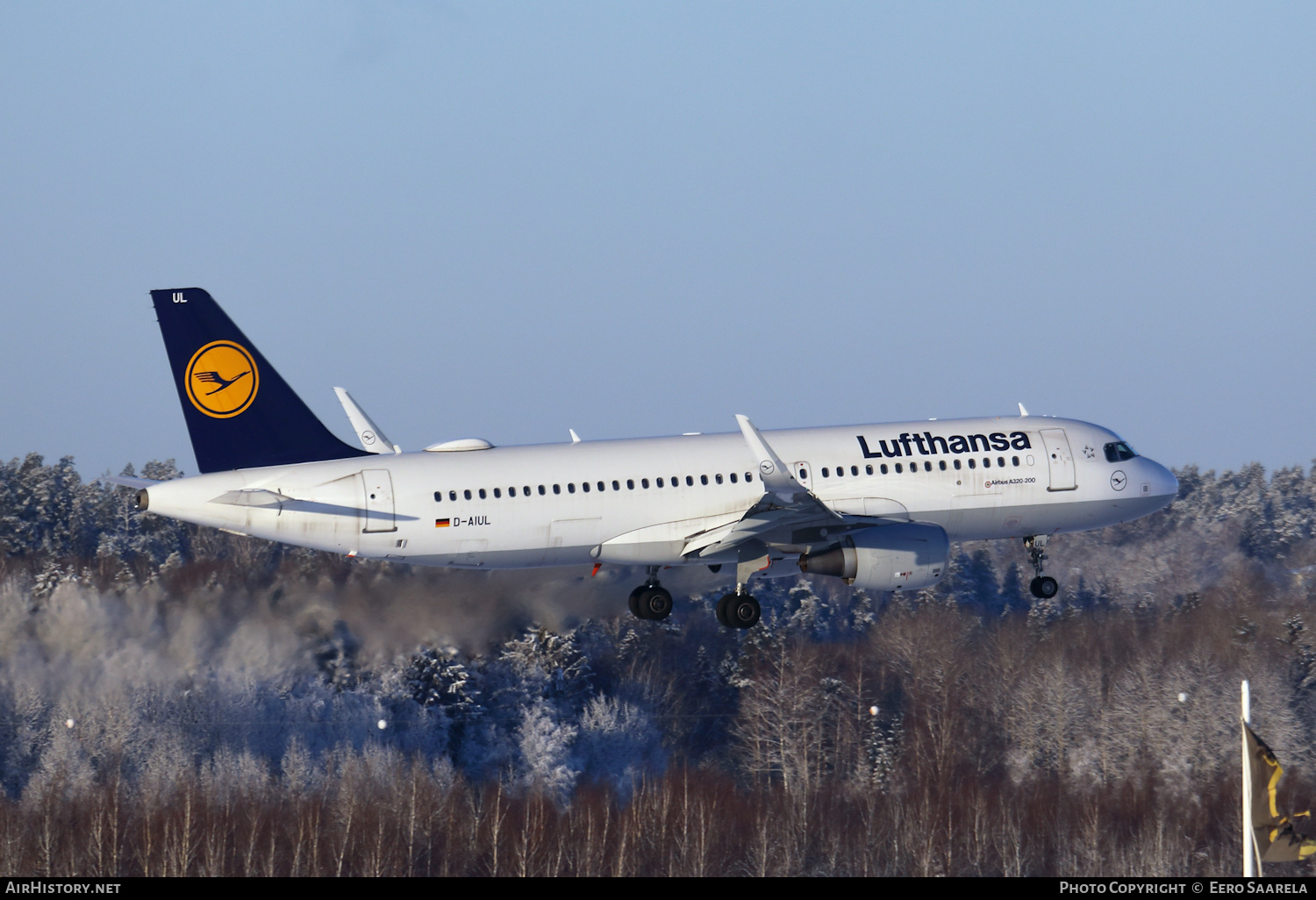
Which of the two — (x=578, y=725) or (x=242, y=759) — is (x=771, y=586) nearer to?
(x=578, y=725)

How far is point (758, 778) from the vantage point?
3797 inches

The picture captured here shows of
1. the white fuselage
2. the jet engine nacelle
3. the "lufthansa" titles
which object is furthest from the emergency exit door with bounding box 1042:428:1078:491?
the jet engine nacelle

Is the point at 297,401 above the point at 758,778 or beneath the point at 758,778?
above

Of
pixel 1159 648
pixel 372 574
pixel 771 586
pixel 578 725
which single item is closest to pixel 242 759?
pixel 372 574

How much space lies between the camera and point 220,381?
47.3 m

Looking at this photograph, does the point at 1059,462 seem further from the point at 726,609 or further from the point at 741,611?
the point at 726,609

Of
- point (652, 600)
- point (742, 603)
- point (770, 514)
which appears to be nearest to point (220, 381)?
point (652, 600)

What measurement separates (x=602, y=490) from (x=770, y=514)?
4.52 m

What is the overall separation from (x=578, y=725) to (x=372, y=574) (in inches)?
1602

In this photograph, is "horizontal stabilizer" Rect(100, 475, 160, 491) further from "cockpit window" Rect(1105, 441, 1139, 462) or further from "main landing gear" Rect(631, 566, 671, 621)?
"cockpit window" Rect(1105, 441, 1139, 462)

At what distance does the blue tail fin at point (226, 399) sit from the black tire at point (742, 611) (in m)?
11.5

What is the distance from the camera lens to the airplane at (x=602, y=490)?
46156mm

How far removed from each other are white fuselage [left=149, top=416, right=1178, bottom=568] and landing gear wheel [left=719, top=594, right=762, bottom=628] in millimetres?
1744

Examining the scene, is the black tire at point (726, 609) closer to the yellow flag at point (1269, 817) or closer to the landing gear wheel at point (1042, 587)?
the landing gear wheel at point (1042, 587)
